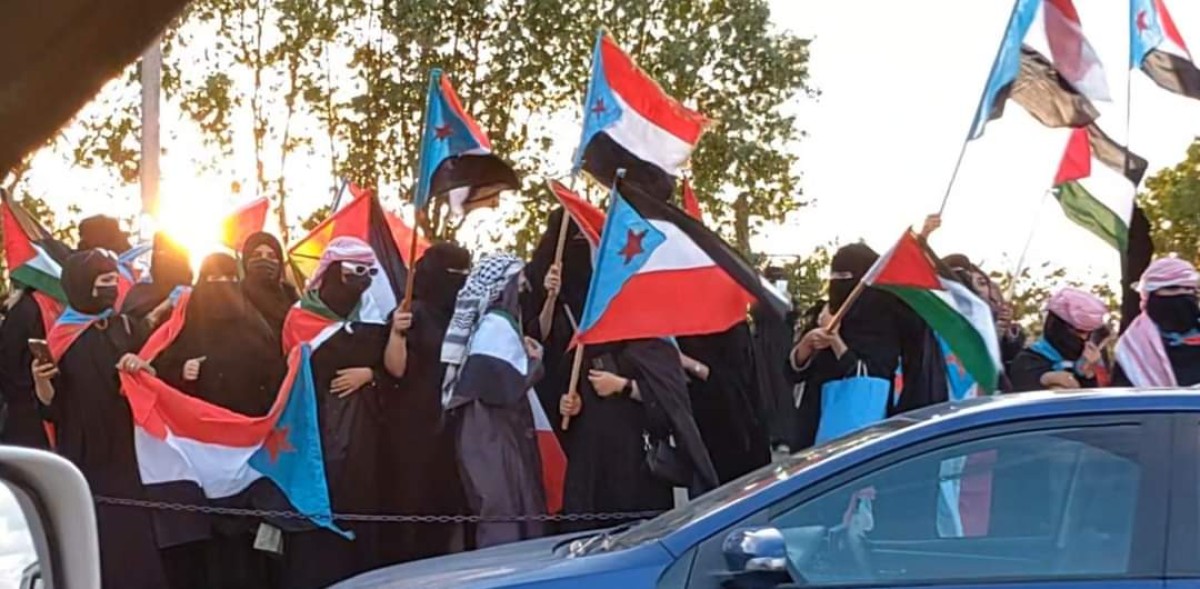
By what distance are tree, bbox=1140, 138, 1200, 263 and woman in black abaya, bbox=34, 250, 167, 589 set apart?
1764cm

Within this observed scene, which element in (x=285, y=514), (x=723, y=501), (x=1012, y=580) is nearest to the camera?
(x=1012, y=580)

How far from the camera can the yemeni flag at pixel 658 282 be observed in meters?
7.41

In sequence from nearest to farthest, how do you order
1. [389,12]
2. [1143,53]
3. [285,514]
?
[285,514], [1143,53], [389,12]

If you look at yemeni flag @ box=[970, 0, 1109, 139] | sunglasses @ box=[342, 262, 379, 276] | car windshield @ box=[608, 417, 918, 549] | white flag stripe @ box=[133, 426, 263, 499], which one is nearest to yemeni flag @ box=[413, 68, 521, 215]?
sunglasses @ box=[342, 262, 379, 276]

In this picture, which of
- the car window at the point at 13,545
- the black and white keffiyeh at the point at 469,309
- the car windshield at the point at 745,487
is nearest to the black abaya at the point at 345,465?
the black and white keffiyeh at the point at 469,309

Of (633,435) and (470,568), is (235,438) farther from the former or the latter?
(470,568)

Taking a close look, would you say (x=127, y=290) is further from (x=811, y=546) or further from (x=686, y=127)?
(x=811, y=546)

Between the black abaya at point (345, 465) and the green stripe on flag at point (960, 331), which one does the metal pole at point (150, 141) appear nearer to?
the black abaya at point (345, 465)

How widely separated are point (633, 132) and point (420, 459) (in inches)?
78.0

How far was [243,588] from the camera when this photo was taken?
7801mm

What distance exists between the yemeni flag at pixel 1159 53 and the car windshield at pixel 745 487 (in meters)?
5.00

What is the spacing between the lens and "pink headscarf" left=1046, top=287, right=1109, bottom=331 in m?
7.84

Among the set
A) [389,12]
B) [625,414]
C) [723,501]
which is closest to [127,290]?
[625,414]

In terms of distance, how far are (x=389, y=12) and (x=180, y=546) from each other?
11.4m
